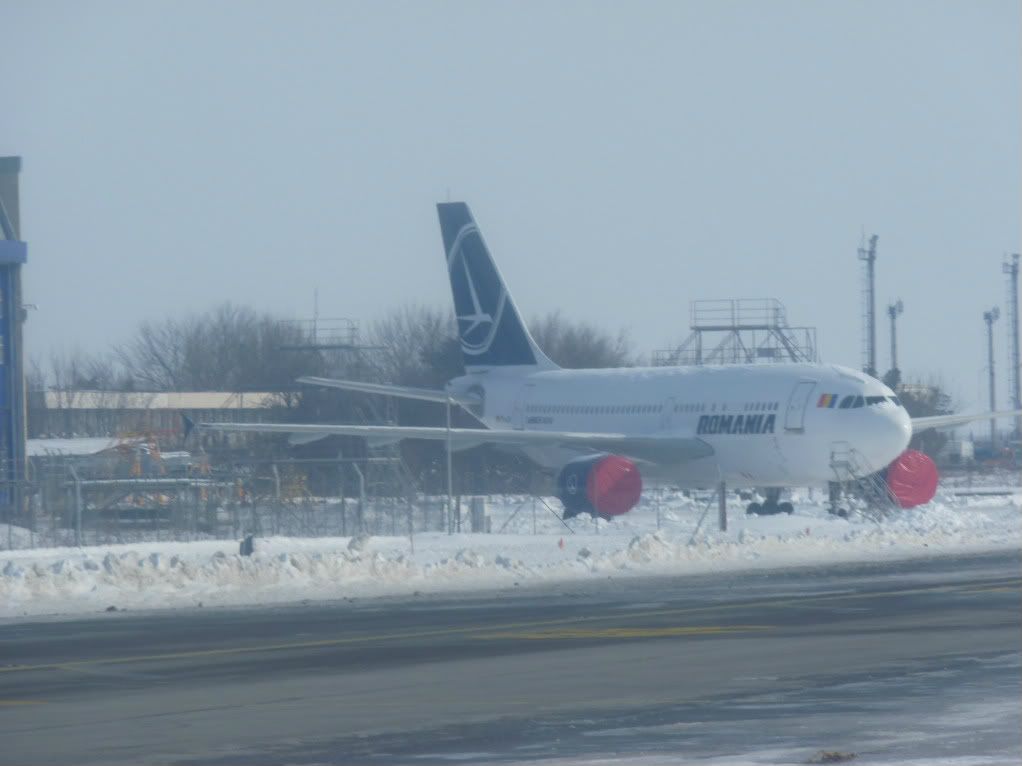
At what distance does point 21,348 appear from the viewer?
41.9 metres

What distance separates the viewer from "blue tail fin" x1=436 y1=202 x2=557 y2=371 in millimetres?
52750

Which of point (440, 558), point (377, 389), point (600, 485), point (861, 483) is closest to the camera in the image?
point (440, 558)

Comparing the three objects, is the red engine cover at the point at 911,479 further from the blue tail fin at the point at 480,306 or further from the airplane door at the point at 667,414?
the blue tail fin at the point at 480,306

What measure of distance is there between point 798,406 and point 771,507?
4761 millimetres

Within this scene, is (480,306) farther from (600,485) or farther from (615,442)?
(600,485)

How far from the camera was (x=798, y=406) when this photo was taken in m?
40.8

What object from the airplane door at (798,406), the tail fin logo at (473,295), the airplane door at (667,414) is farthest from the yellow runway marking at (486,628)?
the tail fin logo at (473,295)

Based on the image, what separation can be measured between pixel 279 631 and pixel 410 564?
7571 millimetres

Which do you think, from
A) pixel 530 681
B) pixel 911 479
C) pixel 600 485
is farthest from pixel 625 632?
pixel 911 479

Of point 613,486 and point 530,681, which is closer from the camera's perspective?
point 530,681


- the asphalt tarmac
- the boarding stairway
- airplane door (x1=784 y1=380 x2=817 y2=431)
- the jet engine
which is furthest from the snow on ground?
airplane door (x1=784 y1=380 x2=817 y2=431)

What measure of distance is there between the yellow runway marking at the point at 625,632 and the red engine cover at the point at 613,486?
21345 mm

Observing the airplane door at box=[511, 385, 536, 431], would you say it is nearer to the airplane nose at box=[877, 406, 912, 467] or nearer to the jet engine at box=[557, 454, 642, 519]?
the jet engine at box=[557, 454, 642, 519]

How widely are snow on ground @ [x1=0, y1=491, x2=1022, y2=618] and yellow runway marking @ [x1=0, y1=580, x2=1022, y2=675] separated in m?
5.13
